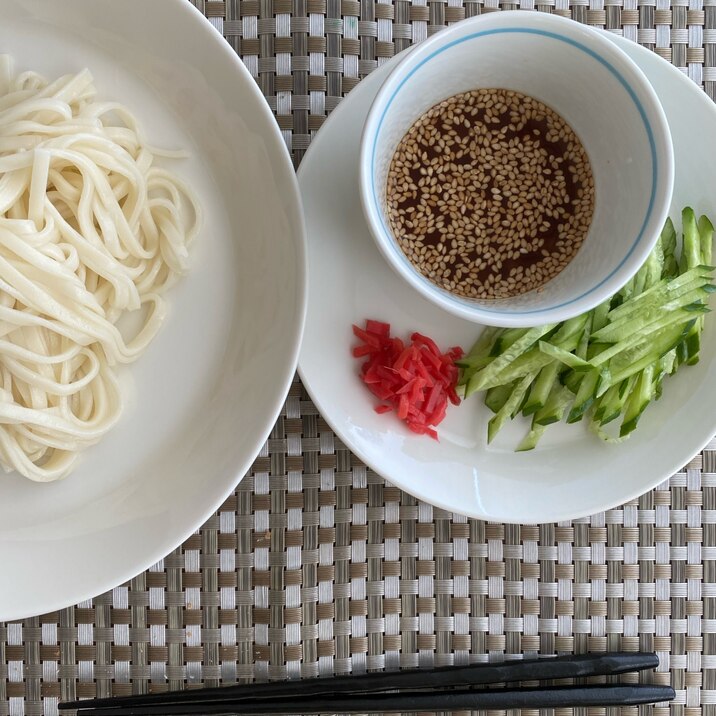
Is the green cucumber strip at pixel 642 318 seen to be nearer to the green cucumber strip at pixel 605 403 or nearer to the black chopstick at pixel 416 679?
the green cucumber strip at pixel 605 403

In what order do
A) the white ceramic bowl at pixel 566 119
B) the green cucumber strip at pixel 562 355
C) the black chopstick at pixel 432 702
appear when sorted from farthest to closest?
the black chopstick at pixel 432 702
the green cucumber strip at pixel 562 355
the white ceramic bowl at pixel 566 119

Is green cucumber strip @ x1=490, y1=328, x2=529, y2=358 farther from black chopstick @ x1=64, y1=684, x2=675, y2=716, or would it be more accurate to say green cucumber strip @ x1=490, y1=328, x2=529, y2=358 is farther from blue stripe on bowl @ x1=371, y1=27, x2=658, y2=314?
black chopstick @ x1=64, y1=684, x2=675, y2=716

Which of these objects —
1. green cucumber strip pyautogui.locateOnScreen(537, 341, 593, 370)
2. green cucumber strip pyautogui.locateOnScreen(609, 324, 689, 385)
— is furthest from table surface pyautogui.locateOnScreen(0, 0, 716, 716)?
green cucumber strip pyautogui.locateOnScreen(537, 341, 593, 370)

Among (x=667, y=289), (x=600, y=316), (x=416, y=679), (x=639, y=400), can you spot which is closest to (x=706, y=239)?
(x=667, y=289)

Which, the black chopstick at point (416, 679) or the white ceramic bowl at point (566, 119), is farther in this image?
the black chopstick at point (416, 679)

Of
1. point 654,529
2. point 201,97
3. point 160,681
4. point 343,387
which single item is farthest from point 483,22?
point 160,681

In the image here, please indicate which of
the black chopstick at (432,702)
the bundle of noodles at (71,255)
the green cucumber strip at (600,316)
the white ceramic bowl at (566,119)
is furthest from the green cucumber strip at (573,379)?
the bundle of noodles at (71,255)

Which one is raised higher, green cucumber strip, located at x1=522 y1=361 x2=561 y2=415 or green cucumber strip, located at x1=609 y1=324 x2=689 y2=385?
green cucumber strip, located at x1=609 y1=324 x2=689 y2=385
